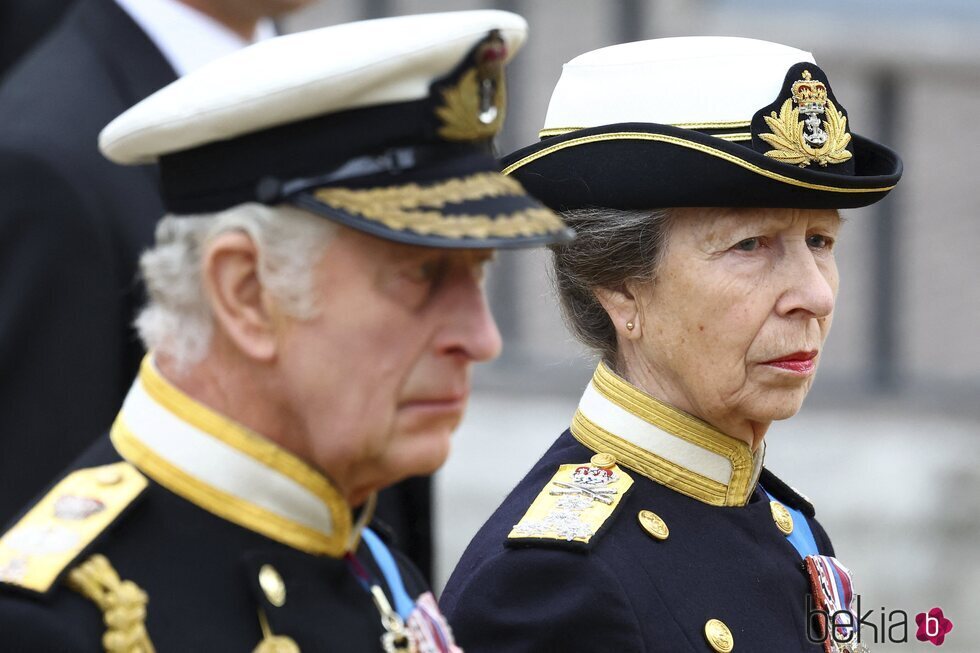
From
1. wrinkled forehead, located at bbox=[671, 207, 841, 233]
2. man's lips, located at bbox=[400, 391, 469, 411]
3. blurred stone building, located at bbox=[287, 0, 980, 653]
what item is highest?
man's lips, located at bbox=[400, 391, 469, 411]

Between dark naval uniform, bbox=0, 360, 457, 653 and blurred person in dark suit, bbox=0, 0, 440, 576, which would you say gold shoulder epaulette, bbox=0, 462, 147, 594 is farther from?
blurred person in dark suit, bbox=0, 0, 440, 576

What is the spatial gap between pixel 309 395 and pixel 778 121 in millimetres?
1438

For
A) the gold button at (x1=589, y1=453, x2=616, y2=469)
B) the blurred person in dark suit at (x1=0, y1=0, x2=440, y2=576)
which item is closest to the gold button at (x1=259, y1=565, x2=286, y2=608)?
the blurred person in dark suit at (x1=0, y1=0, x2=440, y2=576)

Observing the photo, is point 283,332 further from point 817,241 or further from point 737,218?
point 817,241

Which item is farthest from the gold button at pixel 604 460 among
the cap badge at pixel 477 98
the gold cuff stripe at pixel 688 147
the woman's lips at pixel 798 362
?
the cap badge at pixel 477 98

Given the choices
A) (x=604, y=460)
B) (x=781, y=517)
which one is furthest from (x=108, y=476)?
(x=781, y=517)

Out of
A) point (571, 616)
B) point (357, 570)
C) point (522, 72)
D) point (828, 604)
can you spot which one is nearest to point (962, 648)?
point (522, 72)

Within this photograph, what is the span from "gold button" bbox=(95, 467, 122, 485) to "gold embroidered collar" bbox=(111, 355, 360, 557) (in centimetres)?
3

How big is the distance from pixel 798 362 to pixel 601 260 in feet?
1.40

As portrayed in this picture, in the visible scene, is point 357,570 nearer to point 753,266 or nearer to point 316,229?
point 316,229

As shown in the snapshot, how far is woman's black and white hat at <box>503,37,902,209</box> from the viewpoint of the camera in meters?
3.63

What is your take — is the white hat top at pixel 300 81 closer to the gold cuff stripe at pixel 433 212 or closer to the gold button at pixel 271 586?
the gold cuff stripe at pixel 433 212

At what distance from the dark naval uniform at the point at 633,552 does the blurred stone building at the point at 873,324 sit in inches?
210

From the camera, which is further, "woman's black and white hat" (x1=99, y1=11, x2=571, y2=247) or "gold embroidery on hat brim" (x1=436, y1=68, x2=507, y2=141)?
"gold embroidery on hat brim" (x1=436, y1=68, x2=507, y2=141)
